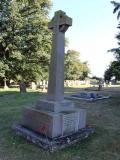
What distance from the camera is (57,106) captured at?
19.9 ft

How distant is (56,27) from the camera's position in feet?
21.3

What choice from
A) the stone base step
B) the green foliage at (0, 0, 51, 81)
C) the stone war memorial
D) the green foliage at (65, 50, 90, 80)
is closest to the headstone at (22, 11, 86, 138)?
the stone war memorial

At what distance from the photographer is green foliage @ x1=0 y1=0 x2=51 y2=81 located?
2608cm

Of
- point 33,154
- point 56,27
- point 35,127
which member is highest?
point 56,27

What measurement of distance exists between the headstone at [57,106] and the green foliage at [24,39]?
1974 cm

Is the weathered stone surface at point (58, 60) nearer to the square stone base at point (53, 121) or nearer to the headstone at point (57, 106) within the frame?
the headstone at point (57, 106)

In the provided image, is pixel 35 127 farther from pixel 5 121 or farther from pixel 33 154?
pixel 5 121

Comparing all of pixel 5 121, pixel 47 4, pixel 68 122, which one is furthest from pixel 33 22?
pixel 68 122

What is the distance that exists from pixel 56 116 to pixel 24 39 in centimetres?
2251

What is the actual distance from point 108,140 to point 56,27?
347cm

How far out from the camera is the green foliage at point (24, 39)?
85.6 ft

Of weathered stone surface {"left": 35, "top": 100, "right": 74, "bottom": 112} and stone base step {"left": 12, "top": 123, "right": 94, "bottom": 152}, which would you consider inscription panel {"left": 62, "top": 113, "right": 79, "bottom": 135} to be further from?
weathered stone surface {"left": 35, "top": 100, "right": 74, "bottom": 112}

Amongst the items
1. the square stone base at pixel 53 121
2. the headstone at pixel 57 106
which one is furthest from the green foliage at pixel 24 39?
the square stone base at pixel 53 121

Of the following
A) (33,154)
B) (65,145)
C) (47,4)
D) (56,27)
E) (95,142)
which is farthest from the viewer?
(47,4)
